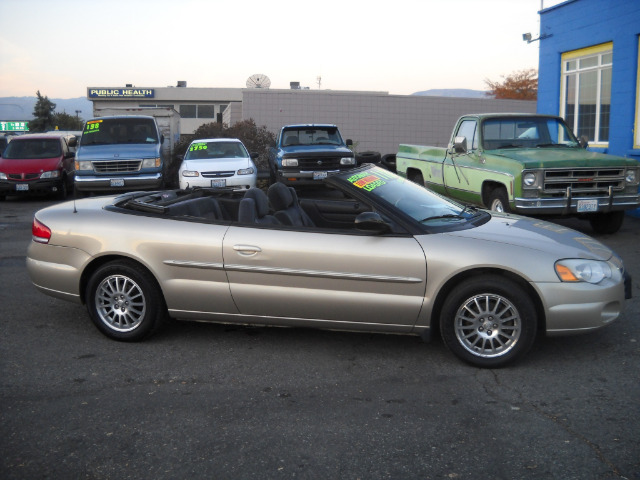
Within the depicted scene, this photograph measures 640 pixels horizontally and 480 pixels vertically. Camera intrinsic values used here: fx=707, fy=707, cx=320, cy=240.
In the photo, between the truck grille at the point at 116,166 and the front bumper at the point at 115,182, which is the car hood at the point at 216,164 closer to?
the front bumper at the point at 115,182

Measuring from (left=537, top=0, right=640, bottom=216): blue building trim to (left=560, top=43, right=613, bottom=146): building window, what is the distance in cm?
18

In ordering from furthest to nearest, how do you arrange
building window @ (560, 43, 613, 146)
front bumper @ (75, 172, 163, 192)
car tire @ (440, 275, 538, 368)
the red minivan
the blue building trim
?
the red minivan < front bumper @ (75, 172, 163, 192) < building window @ (560, 43, 613, 146) < the blue building trim < car tire @ (440, 275, 538, 368)

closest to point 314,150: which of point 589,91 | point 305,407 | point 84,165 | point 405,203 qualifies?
point 84,165

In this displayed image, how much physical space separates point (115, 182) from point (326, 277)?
12306 mm

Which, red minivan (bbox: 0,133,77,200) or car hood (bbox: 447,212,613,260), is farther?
red minivan (bbox: 0,133,77,200)

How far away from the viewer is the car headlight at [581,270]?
4914mm

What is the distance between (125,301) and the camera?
5633 millimetres

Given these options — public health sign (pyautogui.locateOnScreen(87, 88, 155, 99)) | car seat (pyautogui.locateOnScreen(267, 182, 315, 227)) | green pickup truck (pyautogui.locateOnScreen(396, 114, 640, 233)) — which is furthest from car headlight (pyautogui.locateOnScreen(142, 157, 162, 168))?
public health sign (pyautogui.locateOnScreen(87, 88, 155, 99))

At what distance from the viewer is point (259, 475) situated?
136 inches

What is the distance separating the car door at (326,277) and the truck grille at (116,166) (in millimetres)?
11906

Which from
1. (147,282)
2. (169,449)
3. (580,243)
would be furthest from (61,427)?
(580,243)

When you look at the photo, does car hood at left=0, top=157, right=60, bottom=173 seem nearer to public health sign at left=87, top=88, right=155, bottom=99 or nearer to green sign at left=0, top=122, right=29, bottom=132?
public health sign at left=87, top=88, right=155, bottom=99

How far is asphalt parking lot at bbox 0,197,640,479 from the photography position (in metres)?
Result: 3.56

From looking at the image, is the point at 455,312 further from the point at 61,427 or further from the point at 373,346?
the point at 61,427
